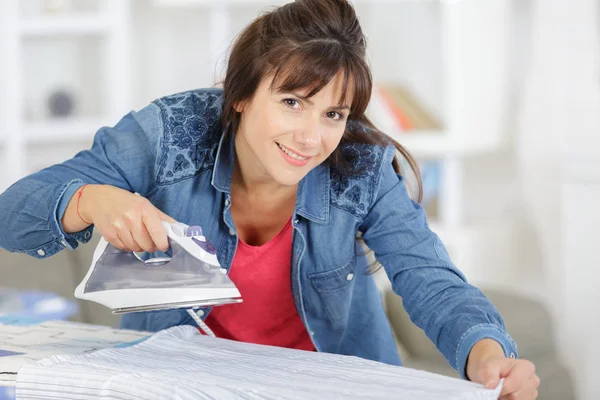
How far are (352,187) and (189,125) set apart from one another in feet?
0.99

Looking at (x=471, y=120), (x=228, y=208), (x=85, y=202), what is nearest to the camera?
(x=85, y=202)

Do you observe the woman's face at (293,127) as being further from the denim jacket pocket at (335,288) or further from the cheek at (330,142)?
the denim jacket pocket at (335,288)

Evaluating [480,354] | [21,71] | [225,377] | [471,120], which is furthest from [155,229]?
[21,71]

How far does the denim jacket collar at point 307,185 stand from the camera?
143cm

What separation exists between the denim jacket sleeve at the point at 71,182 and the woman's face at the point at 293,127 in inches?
7.5

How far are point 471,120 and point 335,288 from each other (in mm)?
1602

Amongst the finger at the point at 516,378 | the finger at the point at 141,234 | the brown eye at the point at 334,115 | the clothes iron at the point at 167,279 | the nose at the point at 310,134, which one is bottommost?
the finger at the point at 516,378

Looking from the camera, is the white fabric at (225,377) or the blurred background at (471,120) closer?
the white fabric at (225,377)

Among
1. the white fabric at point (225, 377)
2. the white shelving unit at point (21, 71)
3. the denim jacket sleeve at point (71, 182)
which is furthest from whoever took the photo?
the white shelving unit at point (21, 71)

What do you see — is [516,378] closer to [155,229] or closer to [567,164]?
[155,229]

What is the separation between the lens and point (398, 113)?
3.02m

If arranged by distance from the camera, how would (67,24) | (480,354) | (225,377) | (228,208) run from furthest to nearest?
(67,24)
(228,208)
(480,354)
(225,377)

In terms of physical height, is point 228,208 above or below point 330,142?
below

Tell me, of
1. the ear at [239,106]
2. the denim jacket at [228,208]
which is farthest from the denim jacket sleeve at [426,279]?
the ear at [239,106]
